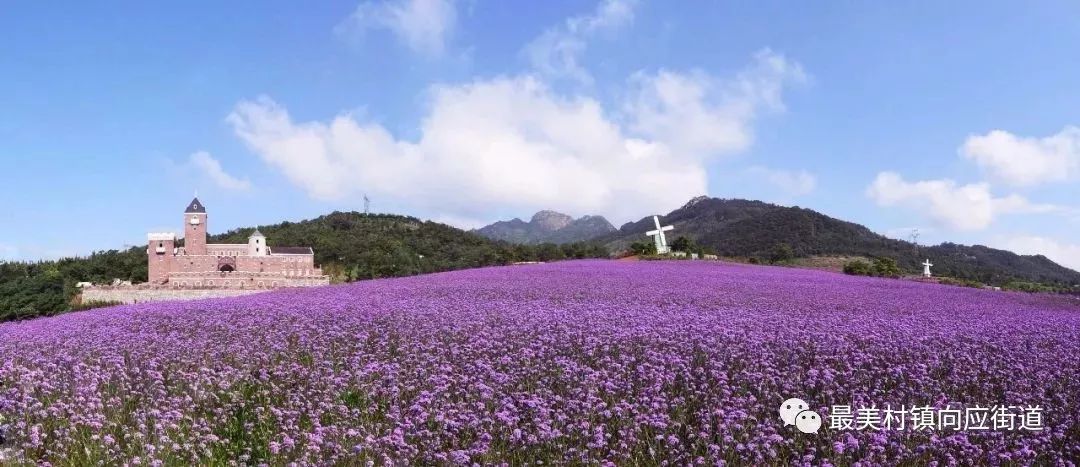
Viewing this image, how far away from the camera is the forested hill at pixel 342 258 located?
2167cm

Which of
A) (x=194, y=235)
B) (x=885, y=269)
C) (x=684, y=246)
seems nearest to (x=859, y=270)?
(x=885, y=269)

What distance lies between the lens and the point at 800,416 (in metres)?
4.57

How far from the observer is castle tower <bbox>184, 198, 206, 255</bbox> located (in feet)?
121

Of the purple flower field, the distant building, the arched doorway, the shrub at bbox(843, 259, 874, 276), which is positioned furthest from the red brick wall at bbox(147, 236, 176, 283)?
the shrub at bbox(843, 259, 874, 276)

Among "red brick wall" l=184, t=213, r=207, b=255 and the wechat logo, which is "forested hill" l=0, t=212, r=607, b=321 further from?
the wechat logo

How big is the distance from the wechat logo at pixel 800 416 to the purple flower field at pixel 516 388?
6cm

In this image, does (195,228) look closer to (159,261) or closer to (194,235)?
(194,235)

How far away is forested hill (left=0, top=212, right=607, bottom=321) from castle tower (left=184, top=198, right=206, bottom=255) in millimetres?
3537

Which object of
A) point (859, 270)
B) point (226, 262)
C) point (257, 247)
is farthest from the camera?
point (257, 247)

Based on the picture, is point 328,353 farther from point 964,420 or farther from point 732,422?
point 964,420

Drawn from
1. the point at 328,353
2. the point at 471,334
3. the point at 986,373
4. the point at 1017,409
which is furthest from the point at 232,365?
the point at 986,373

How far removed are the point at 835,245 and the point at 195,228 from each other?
4672cm

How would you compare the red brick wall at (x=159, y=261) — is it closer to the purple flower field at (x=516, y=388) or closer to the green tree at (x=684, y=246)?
the green tree at (x=684, y=246)

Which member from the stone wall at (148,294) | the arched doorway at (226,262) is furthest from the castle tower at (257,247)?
the stone wall at (148,294)
